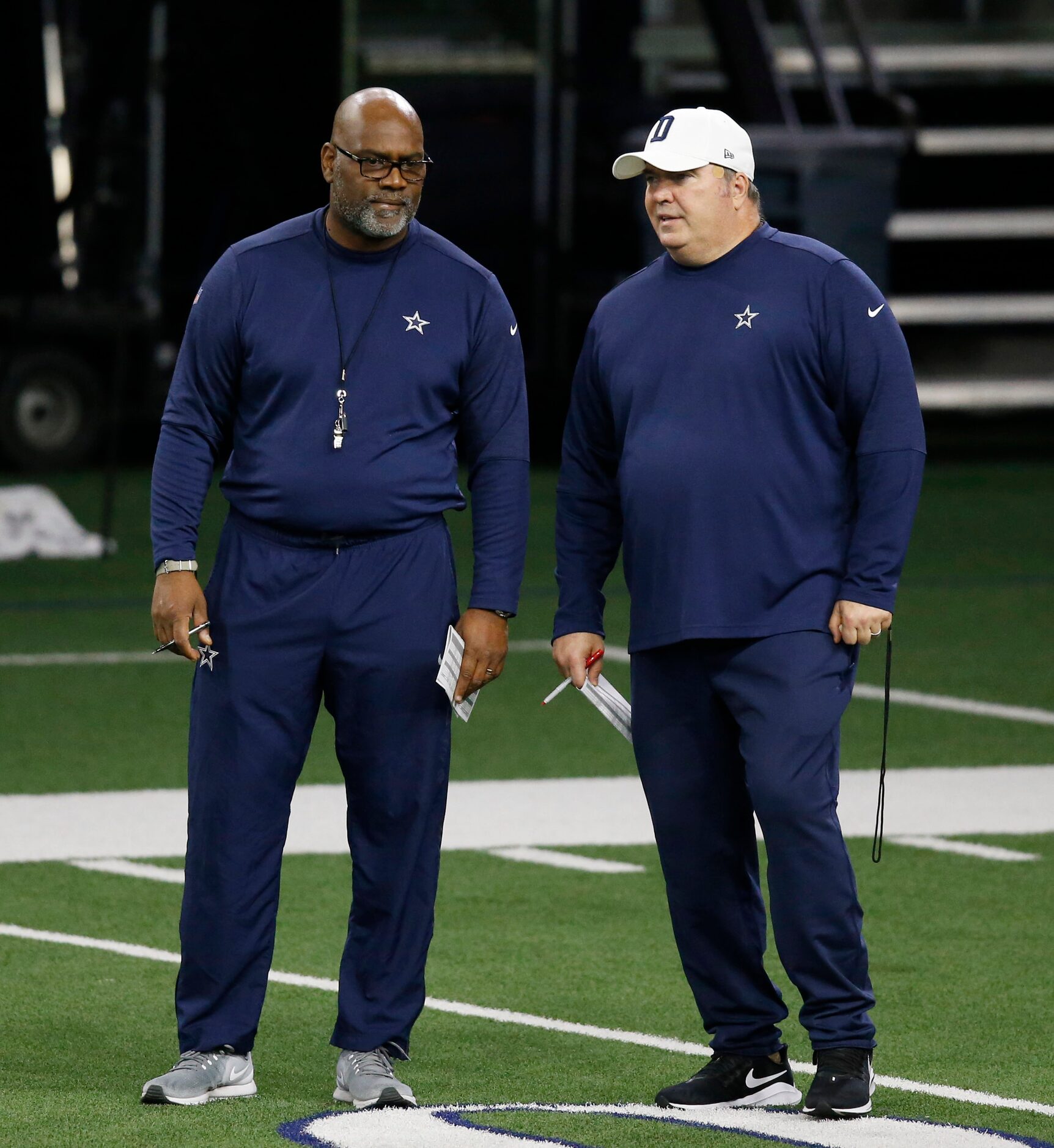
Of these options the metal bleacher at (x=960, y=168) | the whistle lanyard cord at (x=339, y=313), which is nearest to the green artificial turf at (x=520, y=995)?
the whistle lanyard cord at (x=339, y=313)

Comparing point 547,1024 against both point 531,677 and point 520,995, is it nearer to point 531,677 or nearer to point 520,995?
point 520,995

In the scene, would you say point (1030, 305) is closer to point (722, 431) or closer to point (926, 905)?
point (926, 905)

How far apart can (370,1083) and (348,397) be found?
4.17 ft

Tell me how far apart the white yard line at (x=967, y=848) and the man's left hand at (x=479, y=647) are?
2739mm

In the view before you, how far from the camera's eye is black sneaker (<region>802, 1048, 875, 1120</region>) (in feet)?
15.6

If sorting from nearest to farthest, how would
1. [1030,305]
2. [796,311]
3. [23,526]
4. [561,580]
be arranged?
[796,311] → [561,580] → [23,526] → [1030,305]

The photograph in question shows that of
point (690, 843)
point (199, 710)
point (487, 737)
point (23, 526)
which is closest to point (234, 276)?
point (199, 710)

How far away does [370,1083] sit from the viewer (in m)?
4.90

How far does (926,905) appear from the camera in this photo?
6.84 m

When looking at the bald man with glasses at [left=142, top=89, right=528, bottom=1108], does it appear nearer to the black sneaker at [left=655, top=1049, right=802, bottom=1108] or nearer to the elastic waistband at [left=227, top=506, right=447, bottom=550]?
the elastic waistband at [left=227, top=506, right=447, bottom=550]

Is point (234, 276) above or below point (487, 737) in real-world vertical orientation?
above

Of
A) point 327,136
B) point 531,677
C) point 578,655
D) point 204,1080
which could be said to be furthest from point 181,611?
point 327,136

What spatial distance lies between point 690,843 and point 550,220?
15.0 m

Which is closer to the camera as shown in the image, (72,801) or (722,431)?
(722,431)
